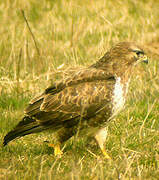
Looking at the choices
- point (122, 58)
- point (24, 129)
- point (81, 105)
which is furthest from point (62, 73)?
point (24, 129)

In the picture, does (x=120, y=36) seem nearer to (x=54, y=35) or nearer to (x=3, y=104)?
(x=54, y=35)

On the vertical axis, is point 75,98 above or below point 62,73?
above

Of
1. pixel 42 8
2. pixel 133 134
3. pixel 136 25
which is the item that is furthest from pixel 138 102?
pixel 42 8

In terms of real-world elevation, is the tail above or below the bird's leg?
above

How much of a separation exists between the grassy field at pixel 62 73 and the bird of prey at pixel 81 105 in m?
0.19

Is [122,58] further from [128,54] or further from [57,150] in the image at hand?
[57,150]

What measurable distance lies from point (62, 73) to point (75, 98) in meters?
1.33

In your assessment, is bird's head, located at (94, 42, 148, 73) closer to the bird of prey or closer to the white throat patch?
the bird of prey

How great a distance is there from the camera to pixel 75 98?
495 centimetres

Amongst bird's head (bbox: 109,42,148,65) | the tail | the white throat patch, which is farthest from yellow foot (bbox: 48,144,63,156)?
bird's head (bbox: 109,42,148,65)

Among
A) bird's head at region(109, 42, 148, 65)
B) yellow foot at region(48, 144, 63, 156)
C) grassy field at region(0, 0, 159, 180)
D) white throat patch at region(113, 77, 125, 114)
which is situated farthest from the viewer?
bird's head at region(109, 42, 148, 65)

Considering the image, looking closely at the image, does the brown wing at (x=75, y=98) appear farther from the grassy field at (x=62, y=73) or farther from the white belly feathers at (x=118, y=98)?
the grassy field at (x=62, y=73)

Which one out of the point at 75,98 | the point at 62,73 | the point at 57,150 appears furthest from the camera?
the point at 62,73

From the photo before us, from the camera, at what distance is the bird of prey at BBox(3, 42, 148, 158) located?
4867 mm
